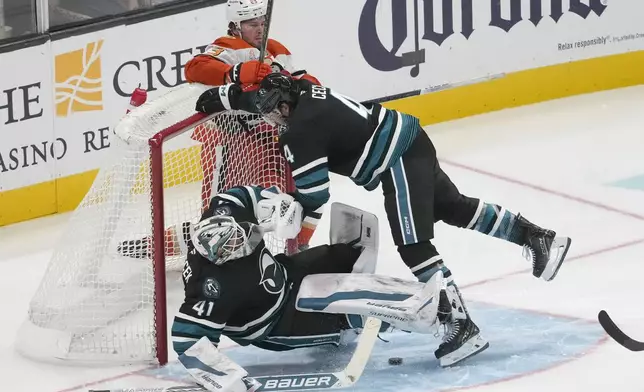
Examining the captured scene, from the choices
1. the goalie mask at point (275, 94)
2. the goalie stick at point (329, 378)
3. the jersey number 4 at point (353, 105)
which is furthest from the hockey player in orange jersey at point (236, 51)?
the goalie stick at point (329, 378)

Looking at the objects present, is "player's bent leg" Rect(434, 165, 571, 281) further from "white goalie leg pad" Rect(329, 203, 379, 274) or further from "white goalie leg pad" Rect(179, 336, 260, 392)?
"white goalie leg pad" Rect(179, 336, 260, 392)

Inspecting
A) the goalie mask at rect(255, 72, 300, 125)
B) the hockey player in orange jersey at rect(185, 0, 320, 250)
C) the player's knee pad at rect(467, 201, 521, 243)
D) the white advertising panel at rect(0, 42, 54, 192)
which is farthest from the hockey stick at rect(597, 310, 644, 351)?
the white advertising panel at rect(0, 42, 54, 192)

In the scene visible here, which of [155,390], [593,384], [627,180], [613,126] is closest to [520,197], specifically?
[627,180]

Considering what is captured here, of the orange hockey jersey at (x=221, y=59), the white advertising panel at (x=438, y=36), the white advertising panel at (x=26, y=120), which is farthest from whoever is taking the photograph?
the white advertising panel at (x=438, y=36)

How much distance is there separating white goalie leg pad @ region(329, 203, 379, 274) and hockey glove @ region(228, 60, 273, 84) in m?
0.53

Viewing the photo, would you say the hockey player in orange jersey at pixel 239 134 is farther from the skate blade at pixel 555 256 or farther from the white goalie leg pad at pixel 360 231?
the skate blade at pixel 555 256

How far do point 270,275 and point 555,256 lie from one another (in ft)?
3.64

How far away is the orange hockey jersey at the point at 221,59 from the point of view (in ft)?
18.7

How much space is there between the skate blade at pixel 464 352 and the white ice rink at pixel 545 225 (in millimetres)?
35

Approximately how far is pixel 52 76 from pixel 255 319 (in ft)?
6.96

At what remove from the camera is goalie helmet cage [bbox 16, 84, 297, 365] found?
5262mm

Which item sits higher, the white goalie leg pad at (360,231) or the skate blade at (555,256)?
the white goalie leg pad at (360,231)

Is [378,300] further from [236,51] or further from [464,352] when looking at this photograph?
[236,51]

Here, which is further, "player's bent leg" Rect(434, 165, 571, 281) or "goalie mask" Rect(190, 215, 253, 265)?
"player's bent leg" Rect(434, 165, 571, 281)
